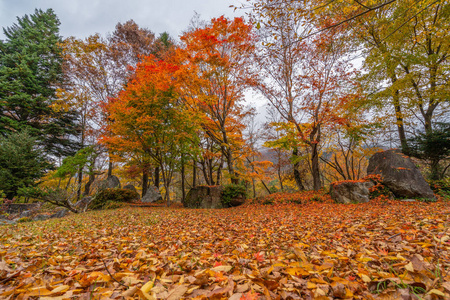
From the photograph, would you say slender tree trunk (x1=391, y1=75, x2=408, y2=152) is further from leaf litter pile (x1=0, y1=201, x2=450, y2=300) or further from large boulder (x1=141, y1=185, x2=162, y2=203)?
large boulder (x1=141, y1=185, x2=162, y2=203)

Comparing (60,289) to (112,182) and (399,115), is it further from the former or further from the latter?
(112,182)

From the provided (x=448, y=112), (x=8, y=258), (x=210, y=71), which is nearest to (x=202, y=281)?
(x=8, y=258)

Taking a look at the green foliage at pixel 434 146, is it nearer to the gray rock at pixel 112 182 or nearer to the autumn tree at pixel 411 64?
the autumn tree at pixel 411 64

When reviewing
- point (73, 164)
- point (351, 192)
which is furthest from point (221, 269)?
point (73, 164)

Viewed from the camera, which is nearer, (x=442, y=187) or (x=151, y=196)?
(x=442, y=187)

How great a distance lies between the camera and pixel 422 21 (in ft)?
25.0

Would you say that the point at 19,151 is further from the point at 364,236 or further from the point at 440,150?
the point at 440,150

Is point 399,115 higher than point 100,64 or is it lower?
lower

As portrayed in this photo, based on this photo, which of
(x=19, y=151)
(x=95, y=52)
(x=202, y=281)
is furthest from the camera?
(x=95, y=52)

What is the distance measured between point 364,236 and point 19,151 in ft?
48.5

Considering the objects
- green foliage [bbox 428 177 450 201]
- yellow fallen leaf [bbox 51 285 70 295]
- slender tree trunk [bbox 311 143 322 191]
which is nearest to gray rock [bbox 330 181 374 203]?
slender tree trunk [bbox 311 143 322 191]

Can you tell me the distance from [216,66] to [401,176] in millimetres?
8287

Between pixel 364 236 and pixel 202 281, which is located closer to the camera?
pixel 202 281

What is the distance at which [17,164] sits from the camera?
9711 millimetres
